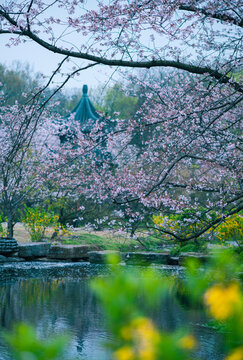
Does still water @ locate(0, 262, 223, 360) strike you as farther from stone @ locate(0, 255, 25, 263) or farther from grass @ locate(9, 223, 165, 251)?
grass @ locate(9, 223, 165, 251)

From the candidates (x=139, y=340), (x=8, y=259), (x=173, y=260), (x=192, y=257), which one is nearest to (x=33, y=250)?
(x=8, y=259)

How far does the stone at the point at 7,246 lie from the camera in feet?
38.1

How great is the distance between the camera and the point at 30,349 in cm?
86

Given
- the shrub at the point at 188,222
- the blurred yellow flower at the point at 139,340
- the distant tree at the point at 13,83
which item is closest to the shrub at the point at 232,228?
the shrub at the point at 188,222

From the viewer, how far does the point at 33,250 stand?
12.2m

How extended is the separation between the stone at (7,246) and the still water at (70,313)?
1.53 m

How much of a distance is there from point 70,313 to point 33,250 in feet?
19.9

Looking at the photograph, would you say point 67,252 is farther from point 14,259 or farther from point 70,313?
point 70,313

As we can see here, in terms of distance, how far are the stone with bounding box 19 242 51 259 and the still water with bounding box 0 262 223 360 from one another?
73.6 inches

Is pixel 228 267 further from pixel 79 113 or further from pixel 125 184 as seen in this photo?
pixel 79 113

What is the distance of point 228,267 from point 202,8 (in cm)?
532

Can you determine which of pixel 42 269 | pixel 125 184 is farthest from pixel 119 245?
pixel 125 184

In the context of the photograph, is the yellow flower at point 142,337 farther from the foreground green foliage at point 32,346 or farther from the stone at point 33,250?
the stone at point 33,250

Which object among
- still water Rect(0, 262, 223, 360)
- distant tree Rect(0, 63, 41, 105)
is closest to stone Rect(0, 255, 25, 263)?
still water Rect(0, 262, 223, 360)
